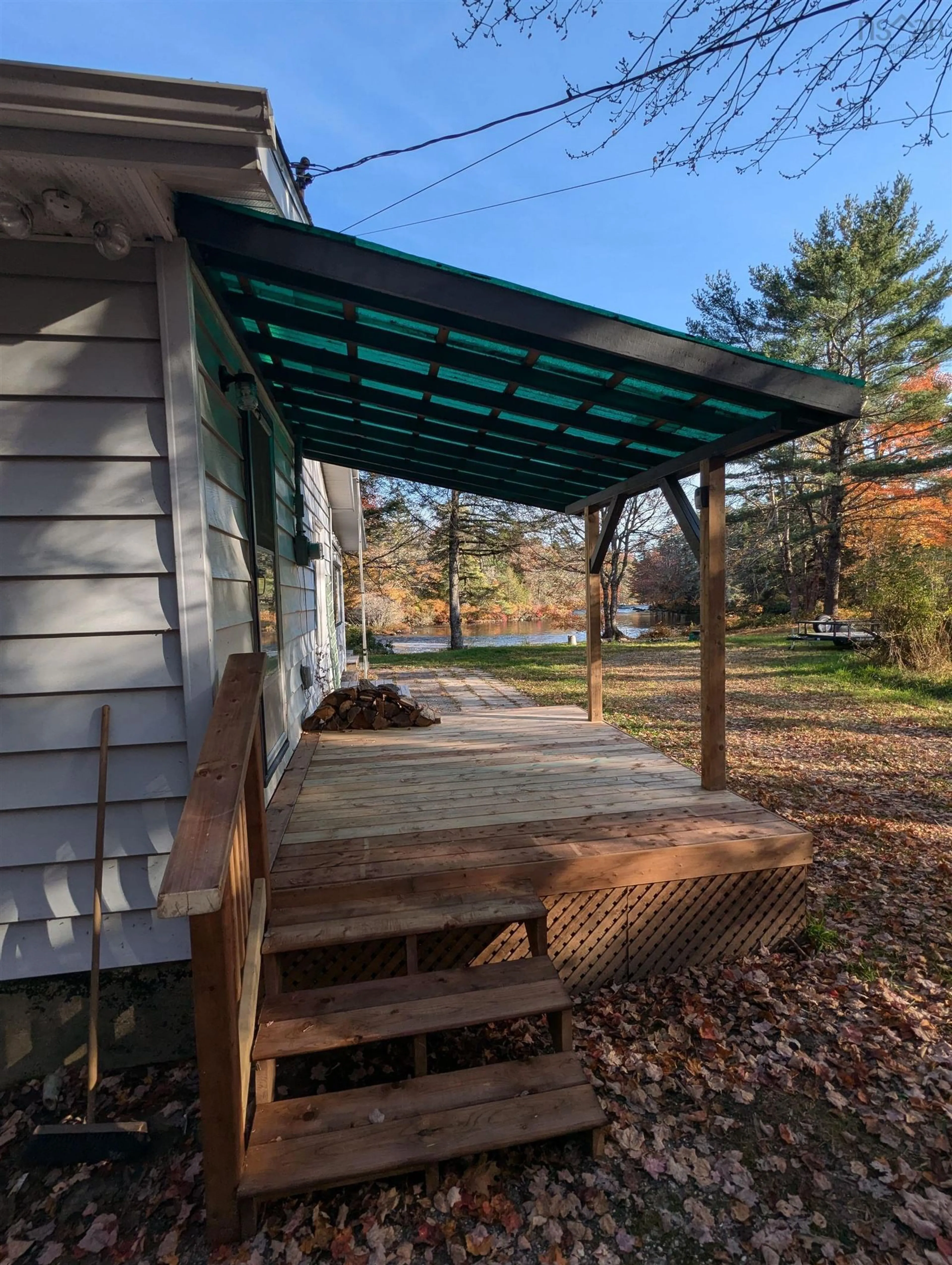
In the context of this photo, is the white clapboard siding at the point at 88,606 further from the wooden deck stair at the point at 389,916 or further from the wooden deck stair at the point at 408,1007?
the wooden deck stair at the point at 408,1007

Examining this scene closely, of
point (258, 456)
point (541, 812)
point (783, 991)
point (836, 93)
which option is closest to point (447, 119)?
point (836, 93)

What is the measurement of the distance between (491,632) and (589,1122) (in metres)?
29.5

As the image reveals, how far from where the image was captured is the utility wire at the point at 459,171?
130 inches

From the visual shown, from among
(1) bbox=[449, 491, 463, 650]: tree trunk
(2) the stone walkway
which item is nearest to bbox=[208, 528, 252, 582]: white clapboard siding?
(2) the stone walkway

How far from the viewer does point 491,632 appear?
102ft

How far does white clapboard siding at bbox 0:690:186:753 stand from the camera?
2.04 meters

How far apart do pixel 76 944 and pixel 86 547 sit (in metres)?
1.39

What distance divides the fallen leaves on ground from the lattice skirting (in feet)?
0.33

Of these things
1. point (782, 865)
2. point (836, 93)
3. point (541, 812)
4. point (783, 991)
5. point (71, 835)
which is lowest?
point (783, 991)

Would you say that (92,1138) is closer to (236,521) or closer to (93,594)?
(93,594)

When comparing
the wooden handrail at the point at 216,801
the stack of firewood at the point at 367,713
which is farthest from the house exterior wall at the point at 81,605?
the stack of firewood at the point at 367,713

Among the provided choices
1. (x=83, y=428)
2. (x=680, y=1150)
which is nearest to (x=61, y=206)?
(x=83, y=428)

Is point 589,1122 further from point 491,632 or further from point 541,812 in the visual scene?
point 491,632

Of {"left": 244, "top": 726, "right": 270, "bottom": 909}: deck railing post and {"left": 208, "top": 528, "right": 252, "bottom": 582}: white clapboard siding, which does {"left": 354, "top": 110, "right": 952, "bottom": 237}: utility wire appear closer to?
{"left": 208, "top": 528, "right": 252, "bottom": 582}: white clapboard siding
